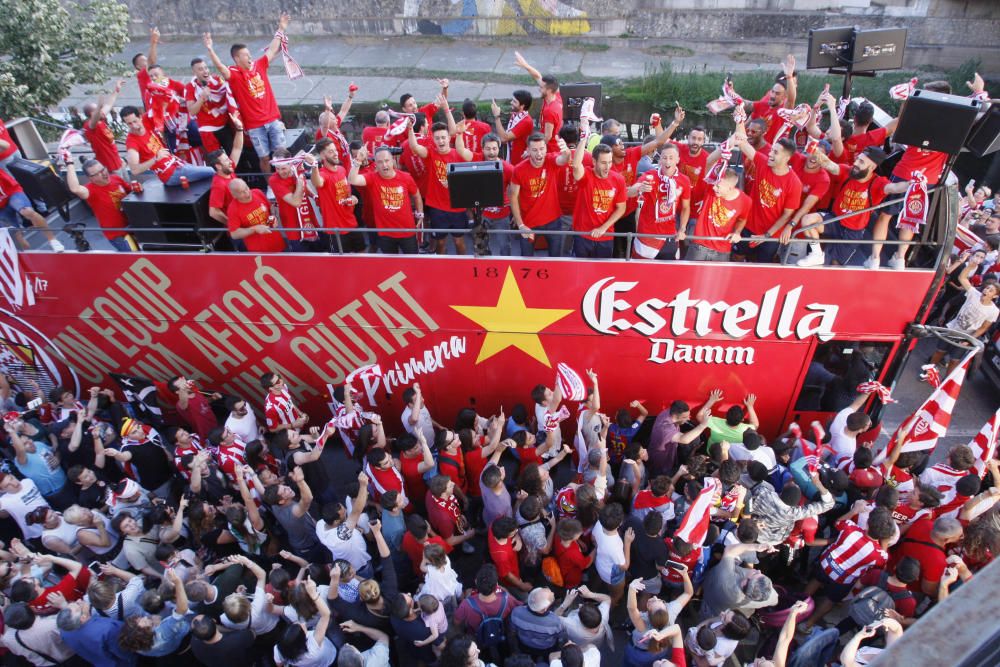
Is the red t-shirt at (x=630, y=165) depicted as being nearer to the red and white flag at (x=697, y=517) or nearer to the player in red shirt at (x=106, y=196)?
the red and white flag at (x=697, y=517)

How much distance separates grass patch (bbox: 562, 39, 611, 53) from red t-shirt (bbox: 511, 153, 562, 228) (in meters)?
12.1

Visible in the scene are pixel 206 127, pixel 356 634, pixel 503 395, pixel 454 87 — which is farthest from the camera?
pixel 454 87

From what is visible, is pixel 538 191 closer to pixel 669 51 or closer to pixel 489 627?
pixel 489 627

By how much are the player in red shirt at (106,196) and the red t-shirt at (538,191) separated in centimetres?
404

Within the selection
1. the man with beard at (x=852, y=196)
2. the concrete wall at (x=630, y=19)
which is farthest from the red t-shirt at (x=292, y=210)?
the concrete wall at (x=630, y=19)

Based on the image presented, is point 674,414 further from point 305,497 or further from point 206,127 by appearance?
point 206,127

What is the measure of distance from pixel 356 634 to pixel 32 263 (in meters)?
5.29

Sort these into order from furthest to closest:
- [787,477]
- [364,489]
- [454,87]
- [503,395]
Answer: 1. [454,87]
2. [503,395]
3. [787,477]
4. [364,489]

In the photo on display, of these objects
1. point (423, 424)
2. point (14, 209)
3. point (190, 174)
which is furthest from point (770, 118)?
A: point (14, 209)

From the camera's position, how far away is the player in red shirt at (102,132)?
7831 millimetres

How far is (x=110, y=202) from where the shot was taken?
7199 millimetres

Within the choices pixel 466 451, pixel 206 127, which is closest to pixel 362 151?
pixel 206 127

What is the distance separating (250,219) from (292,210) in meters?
0.45

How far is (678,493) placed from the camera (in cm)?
637
